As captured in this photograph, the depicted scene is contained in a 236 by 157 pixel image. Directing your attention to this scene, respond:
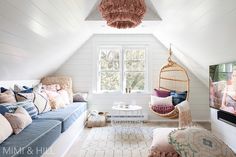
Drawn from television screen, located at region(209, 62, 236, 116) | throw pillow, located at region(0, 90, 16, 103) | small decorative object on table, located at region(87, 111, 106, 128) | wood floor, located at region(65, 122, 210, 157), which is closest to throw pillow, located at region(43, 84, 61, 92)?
small decorative object on table, located at region(87, 111, 106, 128)

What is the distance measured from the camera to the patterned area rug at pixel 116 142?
10.2ft

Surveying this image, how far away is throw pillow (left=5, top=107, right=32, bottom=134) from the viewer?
2.20 metres

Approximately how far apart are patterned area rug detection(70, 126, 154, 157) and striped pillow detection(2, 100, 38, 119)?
Answer: 2.86ft

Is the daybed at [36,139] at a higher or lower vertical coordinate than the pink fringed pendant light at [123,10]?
lower

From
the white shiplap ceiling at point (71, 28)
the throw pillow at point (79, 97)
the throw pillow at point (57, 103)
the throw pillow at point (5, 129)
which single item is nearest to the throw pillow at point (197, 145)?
the white shiplap ceiling at point (71, 28)

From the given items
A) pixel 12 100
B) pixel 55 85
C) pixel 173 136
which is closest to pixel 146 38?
pixel 55 85

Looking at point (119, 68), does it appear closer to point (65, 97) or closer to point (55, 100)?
point (65, 97)

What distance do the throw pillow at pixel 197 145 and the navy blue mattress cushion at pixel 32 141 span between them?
48.6 inches

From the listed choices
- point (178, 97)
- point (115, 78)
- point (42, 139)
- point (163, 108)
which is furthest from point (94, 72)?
point (42, 139)

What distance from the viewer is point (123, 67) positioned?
18.0 feet

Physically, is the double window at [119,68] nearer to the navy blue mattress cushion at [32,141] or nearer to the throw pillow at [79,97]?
the throw pillow at [79,97]

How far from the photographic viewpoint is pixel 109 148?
3318 millimetres

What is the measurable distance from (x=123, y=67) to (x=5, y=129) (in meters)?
3.78

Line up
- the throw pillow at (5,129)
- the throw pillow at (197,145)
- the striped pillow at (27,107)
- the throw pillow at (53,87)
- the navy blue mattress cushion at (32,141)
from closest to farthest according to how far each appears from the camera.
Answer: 1. the throw pillow at (197,145)
2. the navy blue mattress cushion at (32,141)
3. the throw pillow at (5,129)
4. the striped pillow at (27,107)
5. the throw pillow at (53,87)
